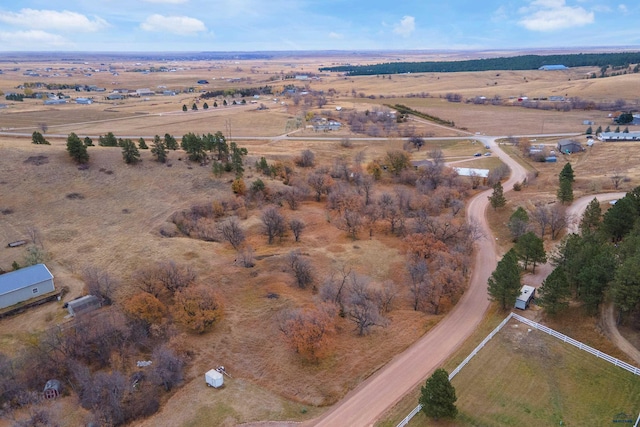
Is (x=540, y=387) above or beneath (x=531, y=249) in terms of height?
beneath

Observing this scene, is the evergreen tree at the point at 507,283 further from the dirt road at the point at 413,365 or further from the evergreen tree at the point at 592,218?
the evergreen tree at the point at 592,218

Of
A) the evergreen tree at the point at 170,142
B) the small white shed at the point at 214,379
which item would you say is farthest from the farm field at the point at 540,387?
the evergreen tree at the point at 170,142

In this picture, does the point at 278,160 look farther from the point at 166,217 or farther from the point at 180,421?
the point at 180,421

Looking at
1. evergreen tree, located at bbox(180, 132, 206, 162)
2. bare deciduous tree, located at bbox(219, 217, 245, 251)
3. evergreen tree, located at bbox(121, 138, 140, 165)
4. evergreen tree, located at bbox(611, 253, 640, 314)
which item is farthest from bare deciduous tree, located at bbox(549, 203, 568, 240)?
evergreen tree, located at bbox(121, 138, 140, 165)

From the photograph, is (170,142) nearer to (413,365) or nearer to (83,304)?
(83,304)

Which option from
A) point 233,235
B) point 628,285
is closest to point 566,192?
point 628,285

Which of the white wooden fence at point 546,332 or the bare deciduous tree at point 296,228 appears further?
the bare deciduous tree at point 296,228
